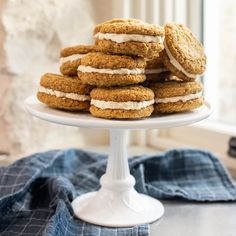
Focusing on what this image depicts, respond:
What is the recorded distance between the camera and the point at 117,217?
33.8 inches

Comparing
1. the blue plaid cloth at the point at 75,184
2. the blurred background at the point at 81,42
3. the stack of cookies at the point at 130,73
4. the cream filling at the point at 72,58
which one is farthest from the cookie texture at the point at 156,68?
the blurred background at the point at 81,42

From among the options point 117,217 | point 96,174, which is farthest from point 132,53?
point 96,174

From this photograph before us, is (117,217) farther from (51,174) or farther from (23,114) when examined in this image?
(23,114)

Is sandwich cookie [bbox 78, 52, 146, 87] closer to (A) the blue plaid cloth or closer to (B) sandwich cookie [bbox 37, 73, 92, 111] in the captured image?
(B) sandwich cookie [bbox 37, 73, 92, 111]

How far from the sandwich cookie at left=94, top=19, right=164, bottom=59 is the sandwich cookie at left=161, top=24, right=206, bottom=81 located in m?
0.04

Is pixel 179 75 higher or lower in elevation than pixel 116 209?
higher

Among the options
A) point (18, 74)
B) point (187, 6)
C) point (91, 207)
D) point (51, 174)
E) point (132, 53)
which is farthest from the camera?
point (187, 6)

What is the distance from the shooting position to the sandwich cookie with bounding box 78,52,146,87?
0.77m

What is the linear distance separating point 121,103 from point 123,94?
0.01 m

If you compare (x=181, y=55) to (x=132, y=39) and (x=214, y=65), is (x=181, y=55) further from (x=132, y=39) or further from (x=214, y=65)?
(x=214, y=65)

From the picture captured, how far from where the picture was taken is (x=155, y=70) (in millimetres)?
859

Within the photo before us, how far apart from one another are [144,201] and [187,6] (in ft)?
1.99

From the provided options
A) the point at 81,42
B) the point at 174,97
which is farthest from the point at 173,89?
the point at 81,42

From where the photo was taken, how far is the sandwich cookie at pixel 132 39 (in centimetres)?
76
